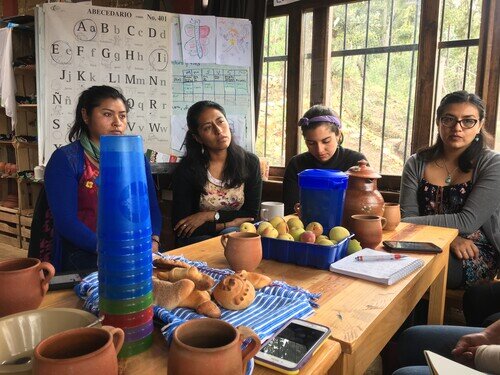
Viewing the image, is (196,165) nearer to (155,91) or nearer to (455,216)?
(155,91)

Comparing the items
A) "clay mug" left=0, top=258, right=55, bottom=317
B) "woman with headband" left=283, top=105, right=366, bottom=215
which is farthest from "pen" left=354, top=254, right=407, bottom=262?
"woman with headband" left=283, top=105, right=366, bottom=215

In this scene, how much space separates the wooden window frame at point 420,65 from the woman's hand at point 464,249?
0.93m

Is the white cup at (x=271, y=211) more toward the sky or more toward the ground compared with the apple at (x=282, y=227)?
more toward the ground

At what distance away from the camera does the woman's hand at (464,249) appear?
1790 mm

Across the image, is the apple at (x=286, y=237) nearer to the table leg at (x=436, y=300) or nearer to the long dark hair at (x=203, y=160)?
the table leg at (x=436, y=300)

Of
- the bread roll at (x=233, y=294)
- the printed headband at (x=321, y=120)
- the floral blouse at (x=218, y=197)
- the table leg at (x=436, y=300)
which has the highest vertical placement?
the printed headband at (x=321, y=120)

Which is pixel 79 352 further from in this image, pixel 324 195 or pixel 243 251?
pixel 324 195

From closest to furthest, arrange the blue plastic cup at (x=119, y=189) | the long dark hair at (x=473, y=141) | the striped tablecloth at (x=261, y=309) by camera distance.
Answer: the blue plastic cup at (x=119, y=189) → the striped tablecloth at (x=261, y=309) → the long dark hair at (x=473, y=141)

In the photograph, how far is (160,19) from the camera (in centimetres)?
291

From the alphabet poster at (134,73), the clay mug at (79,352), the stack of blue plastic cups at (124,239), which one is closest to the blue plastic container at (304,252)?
the stack of blue plastic cups at (124,239)

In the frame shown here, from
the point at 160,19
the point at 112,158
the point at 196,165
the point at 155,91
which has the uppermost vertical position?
the point at 160,19

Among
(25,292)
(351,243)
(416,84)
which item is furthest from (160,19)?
(25,292)

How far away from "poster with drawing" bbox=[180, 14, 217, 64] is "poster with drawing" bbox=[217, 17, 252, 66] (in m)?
0.05

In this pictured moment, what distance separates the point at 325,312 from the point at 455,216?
1263 millimetres
